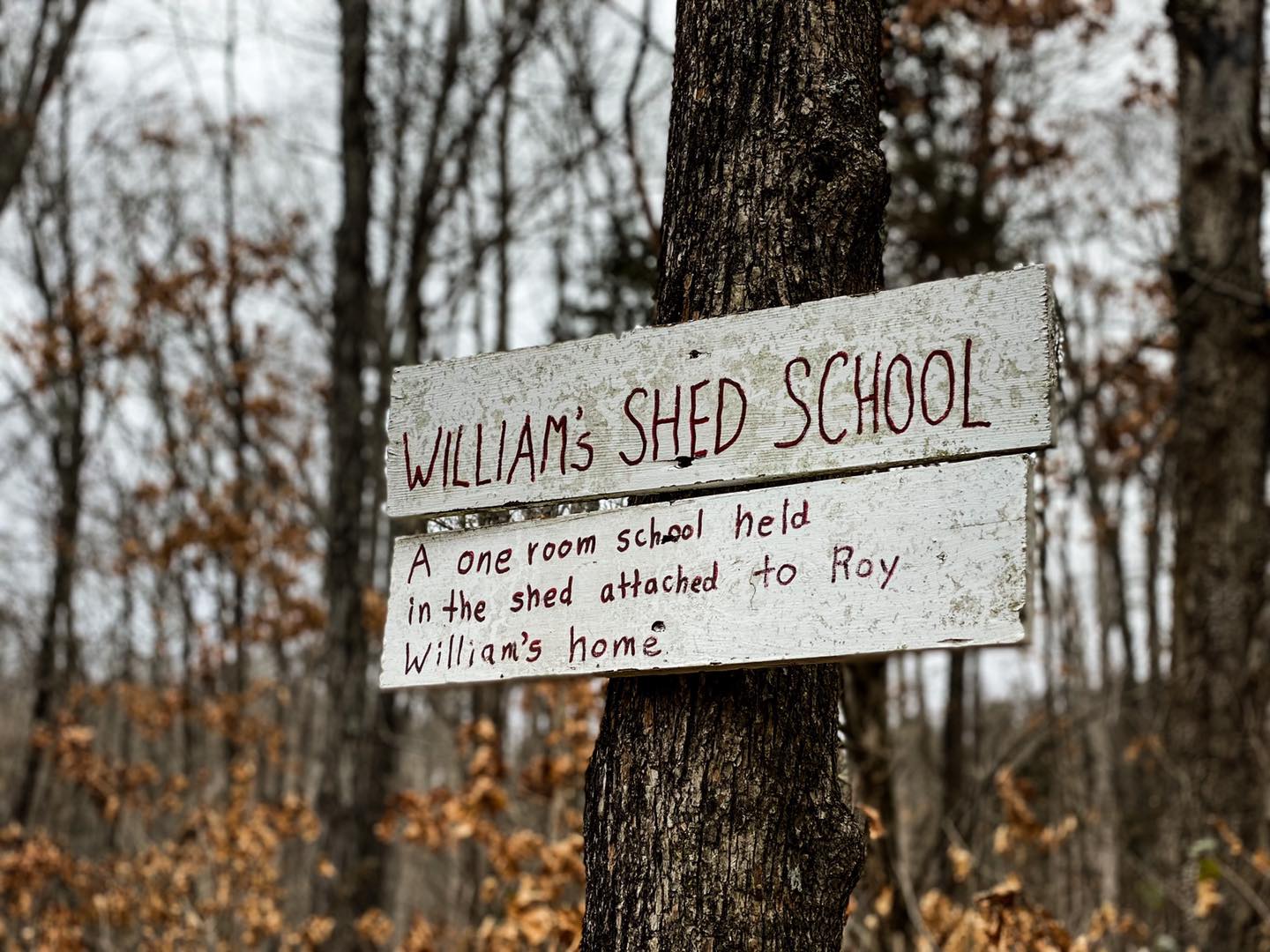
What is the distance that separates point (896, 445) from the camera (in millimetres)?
1963

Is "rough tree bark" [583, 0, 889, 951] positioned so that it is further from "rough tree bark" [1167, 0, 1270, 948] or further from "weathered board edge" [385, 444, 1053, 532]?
"rough tree bark" [1167, 0, 1270, 948]

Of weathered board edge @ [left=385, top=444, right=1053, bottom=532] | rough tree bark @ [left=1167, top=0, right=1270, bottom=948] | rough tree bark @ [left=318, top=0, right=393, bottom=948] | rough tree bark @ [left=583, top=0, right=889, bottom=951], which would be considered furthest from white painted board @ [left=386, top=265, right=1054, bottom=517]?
rough tree bark @ [left=318, top=0, right=393, bottom=948]

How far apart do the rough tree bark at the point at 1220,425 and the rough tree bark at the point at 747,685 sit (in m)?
3.99

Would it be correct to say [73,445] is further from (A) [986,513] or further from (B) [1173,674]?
(A) [986,513]

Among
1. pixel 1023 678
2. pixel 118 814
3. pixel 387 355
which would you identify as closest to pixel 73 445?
pixel 387 355

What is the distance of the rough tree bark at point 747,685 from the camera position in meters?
2.00

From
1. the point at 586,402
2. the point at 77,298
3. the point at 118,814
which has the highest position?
the point at 77,298

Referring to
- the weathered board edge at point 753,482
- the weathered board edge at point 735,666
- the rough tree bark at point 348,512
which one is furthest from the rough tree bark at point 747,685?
the rough tree bark at point 348,512

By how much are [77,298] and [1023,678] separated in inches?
509

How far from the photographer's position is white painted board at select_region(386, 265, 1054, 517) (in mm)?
1943

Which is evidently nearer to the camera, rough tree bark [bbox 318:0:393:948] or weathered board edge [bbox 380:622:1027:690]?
weathered board edge [bbox 380:622:1027:690]

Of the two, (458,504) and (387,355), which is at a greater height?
(387,355)

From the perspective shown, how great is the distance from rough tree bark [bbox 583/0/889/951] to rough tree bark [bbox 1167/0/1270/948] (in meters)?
3.99

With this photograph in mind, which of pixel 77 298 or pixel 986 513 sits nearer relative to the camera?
pixel 986 513
